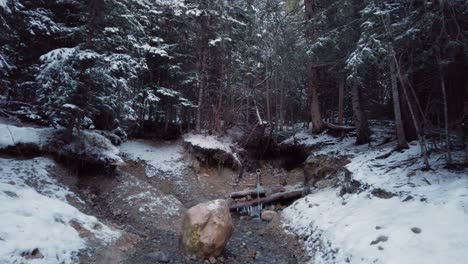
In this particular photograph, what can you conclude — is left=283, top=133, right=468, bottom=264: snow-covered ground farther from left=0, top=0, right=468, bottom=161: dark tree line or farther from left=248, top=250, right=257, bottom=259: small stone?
left=248, top=250, right=257, bottom=259: small stone

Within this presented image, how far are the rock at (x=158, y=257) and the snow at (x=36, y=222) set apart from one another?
0.96 meters

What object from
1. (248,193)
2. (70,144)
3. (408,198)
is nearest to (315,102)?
(248,193)

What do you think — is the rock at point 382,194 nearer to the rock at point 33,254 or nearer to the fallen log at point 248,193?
the fallen log at point 248,193

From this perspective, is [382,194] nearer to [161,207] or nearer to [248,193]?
[248,193]

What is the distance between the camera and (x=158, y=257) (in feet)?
→ 24.7

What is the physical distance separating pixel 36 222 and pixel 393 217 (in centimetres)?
699

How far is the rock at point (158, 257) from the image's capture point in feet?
24.4

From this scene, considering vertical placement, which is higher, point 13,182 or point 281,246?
point 13,182

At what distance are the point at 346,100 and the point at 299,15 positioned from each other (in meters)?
6.72

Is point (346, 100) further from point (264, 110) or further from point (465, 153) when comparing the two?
point (465, 153)

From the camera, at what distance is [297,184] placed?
44.2ft

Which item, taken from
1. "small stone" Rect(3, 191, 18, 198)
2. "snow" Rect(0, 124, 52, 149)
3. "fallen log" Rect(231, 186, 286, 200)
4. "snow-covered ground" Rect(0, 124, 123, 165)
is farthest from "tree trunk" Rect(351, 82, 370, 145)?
"small stone" Rect(3, 191, 18, 198)

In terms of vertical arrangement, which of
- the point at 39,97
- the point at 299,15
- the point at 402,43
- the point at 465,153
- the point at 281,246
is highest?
the point at 299,15

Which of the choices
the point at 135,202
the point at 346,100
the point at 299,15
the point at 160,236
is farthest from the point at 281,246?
the point at 299,15
